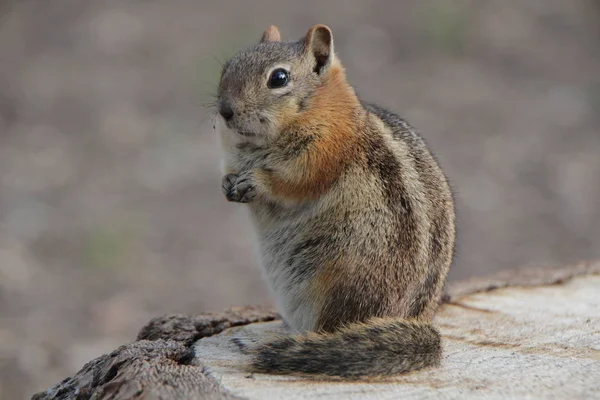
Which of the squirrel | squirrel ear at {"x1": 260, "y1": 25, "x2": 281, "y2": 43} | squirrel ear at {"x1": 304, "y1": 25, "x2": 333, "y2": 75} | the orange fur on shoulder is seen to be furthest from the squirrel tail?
squirrel ear at {"x1": 260, "y1": 25, "x2": 281, "y2": 43}

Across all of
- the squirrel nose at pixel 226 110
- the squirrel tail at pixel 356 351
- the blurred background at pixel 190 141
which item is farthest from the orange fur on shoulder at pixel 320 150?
the blurred background at pixel 190 141

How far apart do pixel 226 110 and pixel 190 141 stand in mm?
5506

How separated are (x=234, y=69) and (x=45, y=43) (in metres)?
7.52

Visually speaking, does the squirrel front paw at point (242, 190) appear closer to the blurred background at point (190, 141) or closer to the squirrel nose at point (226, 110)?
the squirrel nose at point (226, 110)

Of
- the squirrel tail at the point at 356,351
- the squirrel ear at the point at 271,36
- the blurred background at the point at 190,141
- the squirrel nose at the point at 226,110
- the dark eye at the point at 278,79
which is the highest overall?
the blurred background at the point at 190,141

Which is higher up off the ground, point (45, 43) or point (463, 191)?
point (45, 43)

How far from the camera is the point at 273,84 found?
145 inches

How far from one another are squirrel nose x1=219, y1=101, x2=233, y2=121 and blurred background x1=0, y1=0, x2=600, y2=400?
3.16 m

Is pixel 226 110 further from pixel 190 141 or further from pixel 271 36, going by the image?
pixel 190 141

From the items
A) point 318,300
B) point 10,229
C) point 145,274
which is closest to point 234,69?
point 318,300

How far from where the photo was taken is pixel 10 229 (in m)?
7.62

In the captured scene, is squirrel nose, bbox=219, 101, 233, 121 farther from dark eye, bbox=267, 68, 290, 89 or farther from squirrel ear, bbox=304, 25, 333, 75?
squirrel ear, bbox=304, 25, 333, 75

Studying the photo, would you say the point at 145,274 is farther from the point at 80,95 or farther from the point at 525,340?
the point at 525,340

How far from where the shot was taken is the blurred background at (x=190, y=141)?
7.14 metres
